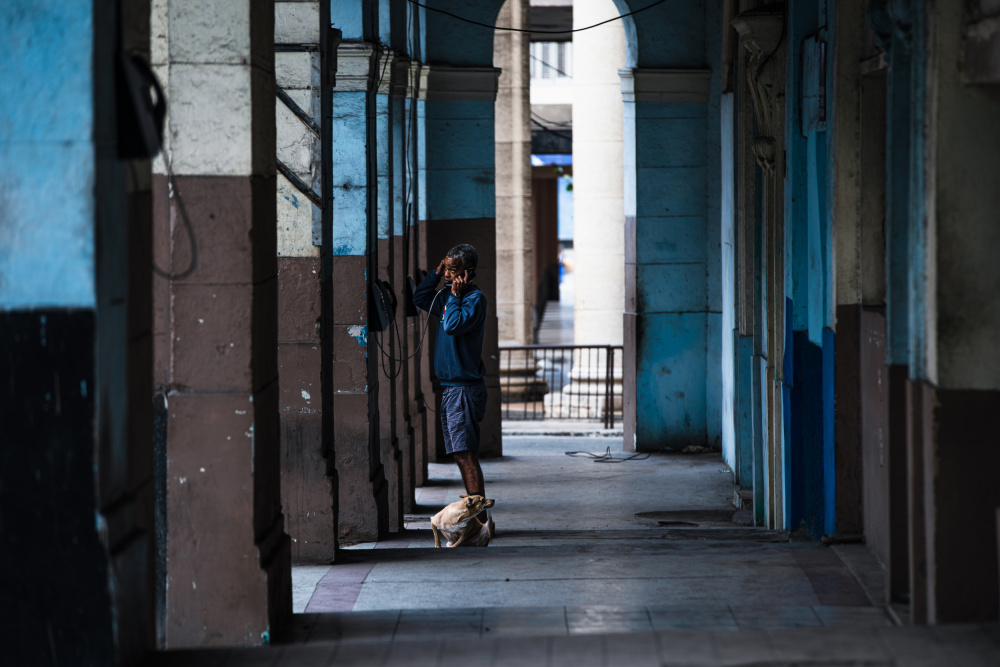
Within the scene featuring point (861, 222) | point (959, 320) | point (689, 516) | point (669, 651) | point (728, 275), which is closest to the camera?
point (669, 651)

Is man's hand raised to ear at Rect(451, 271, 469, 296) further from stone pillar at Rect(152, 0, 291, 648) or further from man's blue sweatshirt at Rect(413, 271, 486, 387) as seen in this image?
stone pillar at Rect(152, 0, 291, 648)

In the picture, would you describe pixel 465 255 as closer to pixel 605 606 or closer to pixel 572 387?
pixel 605 606

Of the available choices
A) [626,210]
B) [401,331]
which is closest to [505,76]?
[626,210]

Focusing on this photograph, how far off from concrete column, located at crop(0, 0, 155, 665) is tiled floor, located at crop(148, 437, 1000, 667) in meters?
0.58

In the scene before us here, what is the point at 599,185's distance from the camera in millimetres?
14938

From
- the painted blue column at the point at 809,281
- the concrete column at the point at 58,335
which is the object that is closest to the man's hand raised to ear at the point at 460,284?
the painted blue column at the point at 809,281

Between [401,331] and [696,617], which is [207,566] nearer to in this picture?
[696,617]

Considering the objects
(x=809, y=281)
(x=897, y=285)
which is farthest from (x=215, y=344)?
(x=809, y=281)

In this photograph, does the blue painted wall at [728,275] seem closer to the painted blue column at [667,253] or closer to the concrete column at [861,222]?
the painted blue column at [667,253]

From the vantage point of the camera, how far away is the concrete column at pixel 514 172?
17891 mm

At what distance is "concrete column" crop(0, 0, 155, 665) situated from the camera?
354 centimetres

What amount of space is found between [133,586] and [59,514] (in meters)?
0.37

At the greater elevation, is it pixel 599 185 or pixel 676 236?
pixel 599 185

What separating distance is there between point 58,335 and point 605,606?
281cm
